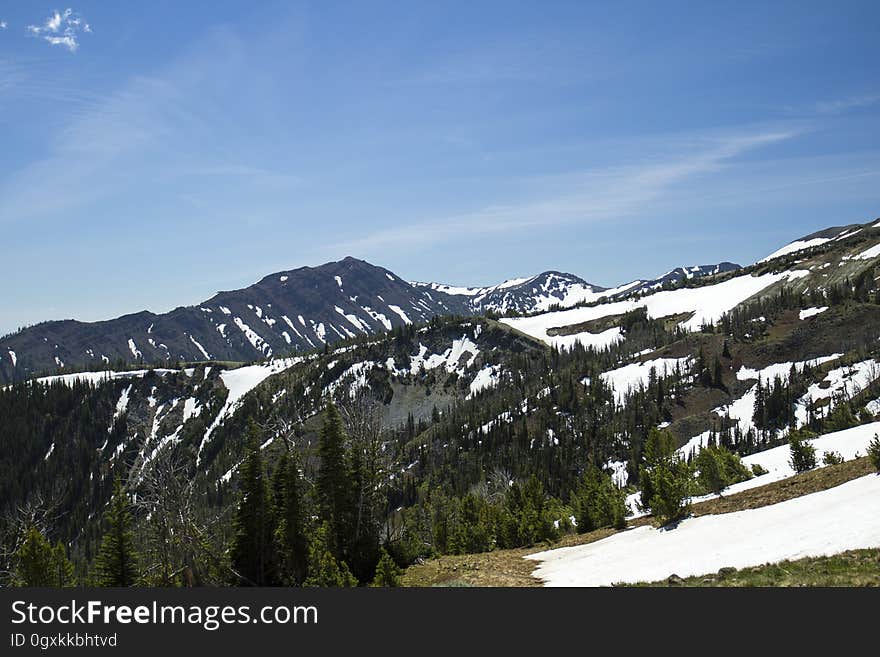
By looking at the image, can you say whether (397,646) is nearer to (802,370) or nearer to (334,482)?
(334,482)

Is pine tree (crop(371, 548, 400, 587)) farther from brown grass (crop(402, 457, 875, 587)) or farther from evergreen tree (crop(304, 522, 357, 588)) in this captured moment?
brown grass (crop(402, 457, 875, 587))

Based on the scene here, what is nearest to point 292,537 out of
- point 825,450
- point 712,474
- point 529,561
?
point 529,561

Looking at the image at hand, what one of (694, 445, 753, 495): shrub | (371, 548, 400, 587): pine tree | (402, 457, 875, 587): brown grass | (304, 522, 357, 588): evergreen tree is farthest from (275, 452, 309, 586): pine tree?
(694, 445, 753, 495): shrub

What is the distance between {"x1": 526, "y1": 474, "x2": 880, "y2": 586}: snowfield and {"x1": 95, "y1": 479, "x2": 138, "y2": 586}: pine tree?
24.9 meters

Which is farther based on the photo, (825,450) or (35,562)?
(825,450)

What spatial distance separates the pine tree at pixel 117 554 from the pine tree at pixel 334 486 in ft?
38.5

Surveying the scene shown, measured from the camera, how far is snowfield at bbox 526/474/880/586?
20.5 metres

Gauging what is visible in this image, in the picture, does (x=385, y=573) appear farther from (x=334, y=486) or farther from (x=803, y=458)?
(x=803, y=458)

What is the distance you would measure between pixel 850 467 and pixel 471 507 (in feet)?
135

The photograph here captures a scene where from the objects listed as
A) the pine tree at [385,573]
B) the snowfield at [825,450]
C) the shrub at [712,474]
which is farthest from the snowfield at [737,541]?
the snowfield at [825,450]

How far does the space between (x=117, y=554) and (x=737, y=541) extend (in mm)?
35118

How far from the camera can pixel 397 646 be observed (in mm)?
11141

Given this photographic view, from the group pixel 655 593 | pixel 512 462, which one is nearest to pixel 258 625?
pixel 655 593

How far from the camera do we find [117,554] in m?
31.7
